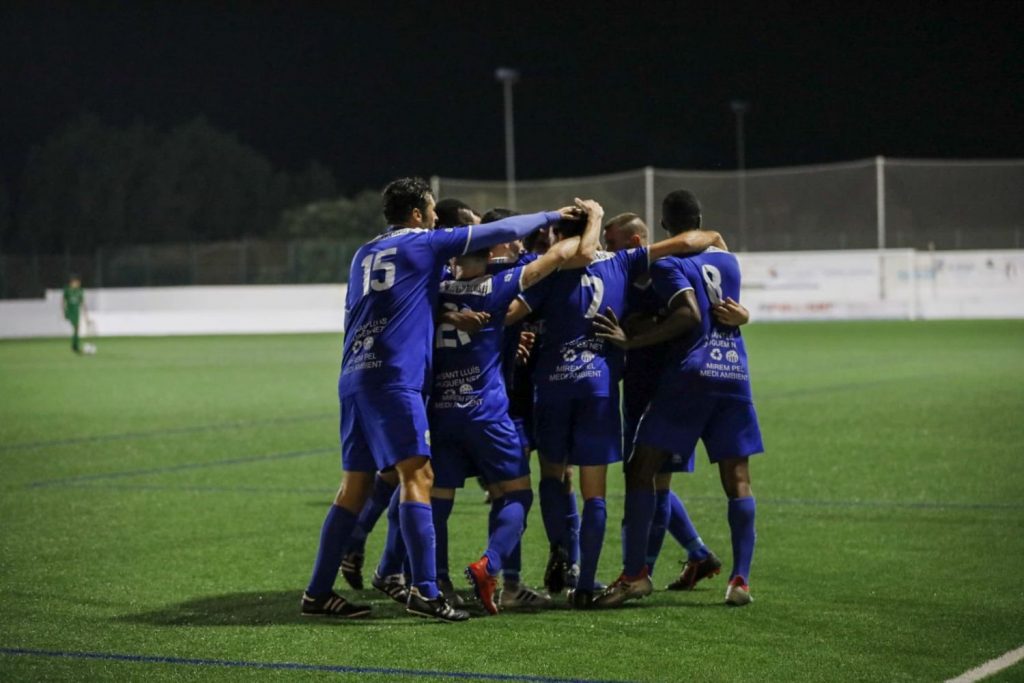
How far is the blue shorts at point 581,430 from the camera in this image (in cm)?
716

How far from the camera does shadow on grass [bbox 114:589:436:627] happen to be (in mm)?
6918

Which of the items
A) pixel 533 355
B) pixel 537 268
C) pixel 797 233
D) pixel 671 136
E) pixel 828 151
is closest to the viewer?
pixel 537 268

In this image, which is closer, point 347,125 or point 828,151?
point 828,151

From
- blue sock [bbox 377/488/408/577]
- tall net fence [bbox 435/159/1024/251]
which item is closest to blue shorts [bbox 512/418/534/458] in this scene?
blue sock [bbox 377/488/408/577]

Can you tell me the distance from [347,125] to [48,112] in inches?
985

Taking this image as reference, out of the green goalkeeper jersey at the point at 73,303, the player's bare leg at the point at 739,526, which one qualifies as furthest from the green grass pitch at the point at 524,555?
the green goalkeeper jersey at the point at 73,303

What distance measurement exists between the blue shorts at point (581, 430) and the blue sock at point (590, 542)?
232mm

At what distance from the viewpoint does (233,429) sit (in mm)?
16031

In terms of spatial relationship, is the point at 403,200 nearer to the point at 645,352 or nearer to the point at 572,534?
the point at 645,352

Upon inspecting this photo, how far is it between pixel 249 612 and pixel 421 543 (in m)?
0.99

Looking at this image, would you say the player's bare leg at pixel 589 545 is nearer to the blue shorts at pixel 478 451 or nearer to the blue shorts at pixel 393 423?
the blue shorts at pixel 478 451

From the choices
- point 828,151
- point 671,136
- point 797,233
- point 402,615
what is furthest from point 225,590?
point 671,136

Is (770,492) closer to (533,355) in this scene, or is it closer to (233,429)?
(533,355)

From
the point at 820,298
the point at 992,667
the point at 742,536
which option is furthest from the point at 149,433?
the point at 820,298
